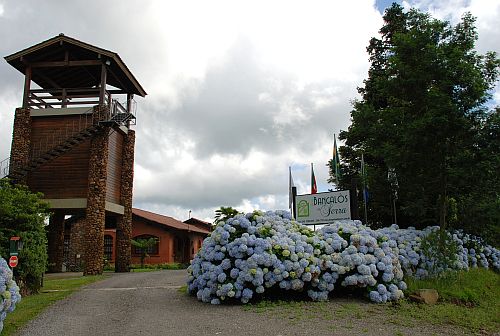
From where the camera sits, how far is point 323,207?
14.5m

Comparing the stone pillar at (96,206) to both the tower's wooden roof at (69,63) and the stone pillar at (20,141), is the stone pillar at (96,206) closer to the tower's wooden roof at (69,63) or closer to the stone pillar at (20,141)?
the tower's wooden roof at (69,63)

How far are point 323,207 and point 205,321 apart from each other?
7.66 m

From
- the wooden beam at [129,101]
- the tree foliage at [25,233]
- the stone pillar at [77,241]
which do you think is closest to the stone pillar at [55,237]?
the stone pillar at [77,241]

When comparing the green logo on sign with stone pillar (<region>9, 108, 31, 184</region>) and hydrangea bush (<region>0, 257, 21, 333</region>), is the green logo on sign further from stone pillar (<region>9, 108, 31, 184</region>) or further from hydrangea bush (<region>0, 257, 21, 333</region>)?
stone pillar (<region>9, 108, 31, 184</region>)

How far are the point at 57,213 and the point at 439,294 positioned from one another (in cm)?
2262

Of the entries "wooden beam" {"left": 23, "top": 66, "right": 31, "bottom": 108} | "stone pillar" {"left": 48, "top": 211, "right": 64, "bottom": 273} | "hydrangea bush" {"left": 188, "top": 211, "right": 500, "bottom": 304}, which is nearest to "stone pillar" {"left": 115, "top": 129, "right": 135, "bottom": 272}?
"stone pillar" {"left": 48, "top": 211, "right": 64, "bottom": 273}

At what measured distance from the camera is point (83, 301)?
10.8 m

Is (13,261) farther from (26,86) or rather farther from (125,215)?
(26,86)

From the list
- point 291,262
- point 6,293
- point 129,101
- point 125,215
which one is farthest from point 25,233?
point 129,101

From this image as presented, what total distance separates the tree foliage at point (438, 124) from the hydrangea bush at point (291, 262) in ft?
10.1

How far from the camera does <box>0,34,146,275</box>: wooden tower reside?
872 inches

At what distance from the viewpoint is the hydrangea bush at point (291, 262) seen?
903 cm

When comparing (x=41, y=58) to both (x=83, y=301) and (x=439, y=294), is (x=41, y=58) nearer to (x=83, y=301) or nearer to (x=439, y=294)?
(x=83, y=301)

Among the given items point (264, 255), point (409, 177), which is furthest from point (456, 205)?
point (264, 255)
